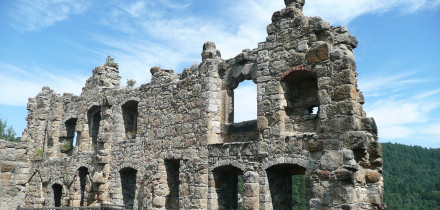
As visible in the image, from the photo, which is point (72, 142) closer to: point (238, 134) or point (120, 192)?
point (120, 192)

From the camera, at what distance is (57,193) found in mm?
16047

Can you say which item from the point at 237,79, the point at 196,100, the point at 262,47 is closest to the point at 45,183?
the point at 196,100

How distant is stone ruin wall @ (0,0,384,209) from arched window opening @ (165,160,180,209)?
0.10ft

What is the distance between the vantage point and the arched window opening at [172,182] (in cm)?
1089

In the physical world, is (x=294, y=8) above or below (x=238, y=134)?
above

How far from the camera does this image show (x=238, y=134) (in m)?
9.78

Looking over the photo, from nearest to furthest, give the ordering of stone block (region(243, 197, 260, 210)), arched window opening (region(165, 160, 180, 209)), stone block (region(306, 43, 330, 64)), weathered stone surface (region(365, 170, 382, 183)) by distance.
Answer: weathered stone surface (region(365, 170, 382, 183)) < stone block (region(306, 43, 330, 64)) < stone block (region(243, 197, 260, 210)) < arched window opening (region(165, 160, 180, 209))

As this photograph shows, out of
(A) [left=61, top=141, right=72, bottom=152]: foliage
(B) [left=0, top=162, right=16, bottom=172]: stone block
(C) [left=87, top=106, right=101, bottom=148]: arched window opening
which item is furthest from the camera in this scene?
(A) [left=61, top=141, right=72, bottom=152]: foliage

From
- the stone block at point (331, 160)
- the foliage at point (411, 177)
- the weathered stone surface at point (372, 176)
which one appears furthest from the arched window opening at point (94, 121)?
the foliage at point (411, 177)

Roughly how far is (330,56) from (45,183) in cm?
1358

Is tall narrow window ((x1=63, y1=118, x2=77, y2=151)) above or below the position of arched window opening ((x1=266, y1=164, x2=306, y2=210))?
above

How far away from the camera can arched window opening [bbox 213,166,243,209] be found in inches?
379

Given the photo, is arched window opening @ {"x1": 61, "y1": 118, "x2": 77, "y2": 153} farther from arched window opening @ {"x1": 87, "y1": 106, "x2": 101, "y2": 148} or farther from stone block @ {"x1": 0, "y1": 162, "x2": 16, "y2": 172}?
stone block @ {"x1": 0, "y1": 162, "x2": 16, "y2": 172}

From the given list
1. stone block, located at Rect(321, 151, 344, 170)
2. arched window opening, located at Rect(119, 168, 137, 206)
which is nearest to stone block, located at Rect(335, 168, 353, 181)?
stone block, located at Rect(321, 151, 344, 170)
